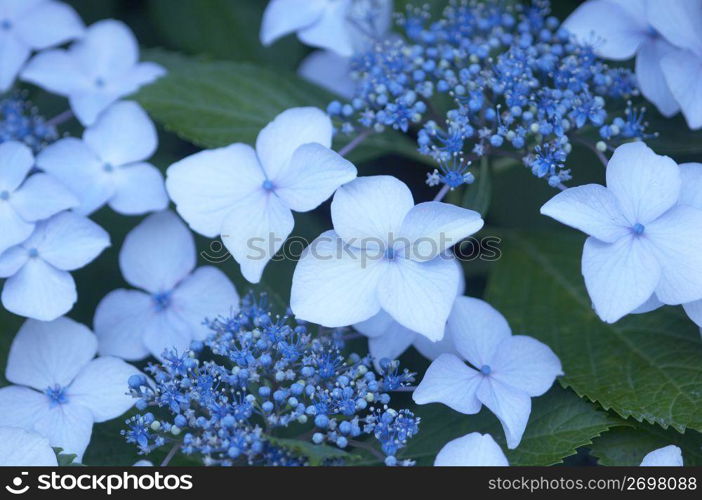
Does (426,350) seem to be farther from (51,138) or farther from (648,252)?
(51,138)

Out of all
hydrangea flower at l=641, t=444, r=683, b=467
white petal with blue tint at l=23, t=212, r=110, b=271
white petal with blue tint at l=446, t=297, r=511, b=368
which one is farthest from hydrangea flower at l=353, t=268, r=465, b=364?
white petal with blue tint at l=23, t=212, r=110, b=271

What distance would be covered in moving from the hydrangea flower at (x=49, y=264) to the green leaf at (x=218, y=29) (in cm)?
72

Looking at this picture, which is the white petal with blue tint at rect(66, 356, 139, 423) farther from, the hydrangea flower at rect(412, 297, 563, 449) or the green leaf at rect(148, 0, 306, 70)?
the green leaf at rect(148, 0, 306, 70)

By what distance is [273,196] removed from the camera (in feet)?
4.57

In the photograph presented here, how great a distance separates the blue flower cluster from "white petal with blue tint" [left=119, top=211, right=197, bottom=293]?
347 millimetres

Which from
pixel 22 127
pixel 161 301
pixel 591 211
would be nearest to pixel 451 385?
pixel 591 211

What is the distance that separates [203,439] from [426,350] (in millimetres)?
392

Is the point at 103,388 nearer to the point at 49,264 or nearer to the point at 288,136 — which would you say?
the point at 49,264

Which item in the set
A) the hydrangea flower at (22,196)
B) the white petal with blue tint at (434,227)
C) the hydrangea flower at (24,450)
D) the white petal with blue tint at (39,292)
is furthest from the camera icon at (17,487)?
the white petal with blue tint at (434,227)

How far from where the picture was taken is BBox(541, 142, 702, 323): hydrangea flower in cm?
125

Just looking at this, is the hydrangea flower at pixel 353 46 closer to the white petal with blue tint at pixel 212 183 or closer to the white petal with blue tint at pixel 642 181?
the white petal with blue tint at pixel 212 183

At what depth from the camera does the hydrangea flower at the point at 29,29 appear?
5.81ft

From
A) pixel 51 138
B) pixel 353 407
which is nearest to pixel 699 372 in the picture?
pixel 353 407

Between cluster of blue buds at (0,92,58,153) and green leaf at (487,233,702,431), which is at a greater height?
cluster of blue buds at (0,92,58,153)
